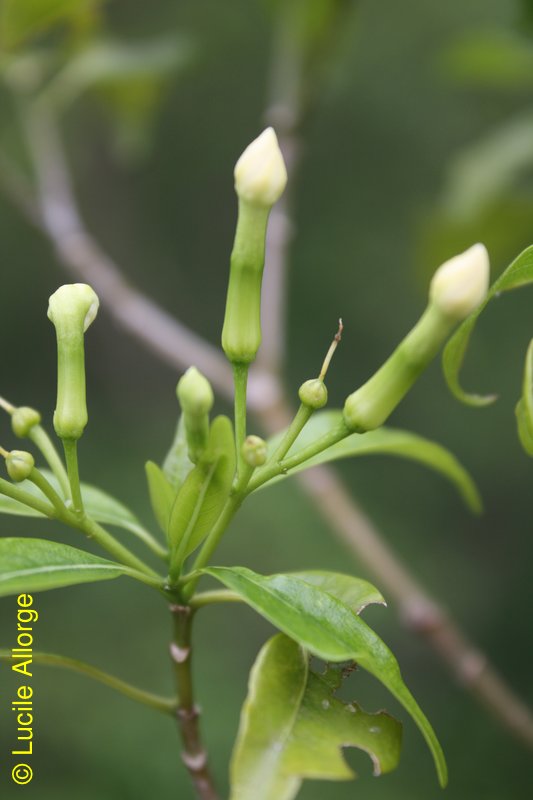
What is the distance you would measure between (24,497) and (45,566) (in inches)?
2.1

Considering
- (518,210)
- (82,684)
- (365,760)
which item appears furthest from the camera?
(82,684)

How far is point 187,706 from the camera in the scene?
0.78m

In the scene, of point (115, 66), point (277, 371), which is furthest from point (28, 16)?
point (277, 371)

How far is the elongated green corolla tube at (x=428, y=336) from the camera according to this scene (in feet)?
2.13

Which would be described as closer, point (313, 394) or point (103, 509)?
point (313, 394)

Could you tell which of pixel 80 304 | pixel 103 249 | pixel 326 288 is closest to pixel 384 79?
pixel 326 288

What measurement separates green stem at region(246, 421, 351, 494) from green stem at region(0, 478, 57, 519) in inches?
5.9

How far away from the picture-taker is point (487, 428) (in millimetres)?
4109

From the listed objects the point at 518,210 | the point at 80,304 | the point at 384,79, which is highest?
the point at 80,304

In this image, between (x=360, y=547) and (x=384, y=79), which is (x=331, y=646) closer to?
(x=360, y=547)

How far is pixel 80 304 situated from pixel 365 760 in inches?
102

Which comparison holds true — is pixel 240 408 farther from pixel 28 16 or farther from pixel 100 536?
pixel 28 16

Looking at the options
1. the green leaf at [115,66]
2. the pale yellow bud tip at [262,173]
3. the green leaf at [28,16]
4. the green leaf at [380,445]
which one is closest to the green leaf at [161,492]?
the green leaf at [380,445]

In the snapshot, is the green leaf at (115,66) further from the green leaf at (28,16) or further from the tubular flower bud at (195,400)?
the tubular flower bud at (195,400)
